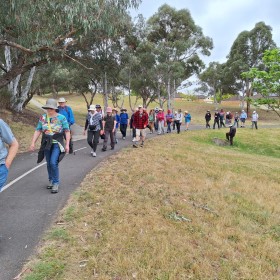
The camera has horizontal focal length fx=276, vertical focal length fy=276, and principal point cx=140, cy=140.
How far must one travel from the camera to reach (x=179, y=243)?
391 cm

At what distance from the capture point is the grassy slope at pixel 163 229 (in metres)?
3.33

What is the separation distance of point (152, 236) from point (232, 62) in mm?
45680

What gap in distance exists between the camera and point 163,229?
428cm

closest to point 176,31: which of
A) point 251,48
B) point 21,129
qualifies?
point 251,48

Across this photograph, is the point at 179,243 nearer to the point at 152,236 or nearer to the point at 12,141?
the point at 152,236

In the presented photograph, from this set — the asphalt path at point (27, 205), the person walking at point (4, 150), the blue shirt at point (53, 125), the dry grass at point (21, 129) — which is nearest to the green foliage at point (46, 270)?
the asphalt path at point (27, 205)

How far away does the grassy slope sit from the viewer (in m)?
3.33

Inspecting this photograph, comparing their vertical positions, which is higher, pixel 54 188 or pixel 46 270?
pixel 54 188

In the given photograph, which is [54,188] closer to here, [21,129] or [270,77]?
[21,129]

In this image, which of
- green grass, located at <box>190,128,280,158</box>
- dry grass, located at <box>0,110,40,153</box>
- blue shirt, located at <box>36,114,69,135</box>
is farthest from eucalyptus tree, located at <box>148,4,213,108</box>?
blue shirt, located at <box>36,114,69,135</box>

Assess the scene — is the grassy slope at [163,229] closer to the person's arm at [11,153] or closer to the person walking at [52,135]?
the person walking at [52,135]

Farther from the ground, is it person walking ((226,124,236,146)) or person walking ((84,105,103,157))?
person walking ((84,105,103,157))

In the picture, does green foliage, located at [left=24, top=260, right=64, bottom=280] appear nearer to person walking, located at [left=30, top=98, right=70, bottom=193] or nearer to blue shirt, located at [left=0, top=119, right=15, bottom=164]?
blue shirt, located at [left=0, top=119, right=15, bottom=164]

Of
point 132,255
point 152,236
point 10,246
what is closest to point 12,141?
point 10,246
